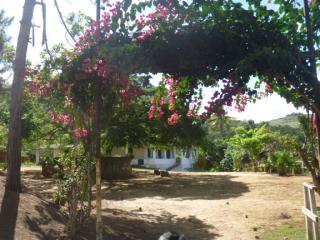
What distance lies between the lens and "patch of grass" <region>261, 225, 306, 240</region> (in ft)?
28.2

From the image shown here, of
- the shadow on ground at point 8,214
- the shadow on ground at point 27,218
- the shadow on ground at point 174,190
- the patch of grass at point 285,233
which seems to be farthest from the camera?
the shadow on ground at point 174,190

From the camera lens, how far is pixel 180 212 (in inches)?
481

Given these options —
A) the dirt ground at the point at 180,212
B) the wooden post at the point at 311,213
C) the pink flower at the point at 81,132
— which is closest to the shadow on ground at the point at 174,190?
the dirt ground at the point at 180,212

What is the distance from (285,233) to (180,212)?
3853 millimetres

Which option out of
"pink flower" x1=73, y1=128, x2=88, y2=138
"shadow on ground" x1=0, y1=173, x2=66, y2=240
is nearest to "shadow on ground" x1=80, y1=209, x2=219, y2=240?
"shadow on ground" x1=0, y1=173, x2=66, y2=240

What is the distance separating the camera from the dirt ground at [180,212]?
27.5 feet

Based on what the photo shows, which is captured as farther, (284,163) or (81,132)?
(284,163)

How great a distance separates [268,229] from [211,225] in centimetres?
142

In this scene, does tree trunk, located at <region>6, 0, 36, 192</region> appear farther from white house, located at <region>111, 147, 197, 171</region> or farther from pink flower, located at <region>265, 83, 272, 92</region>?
white house, located at <region>111, 147, 197, 171</region>

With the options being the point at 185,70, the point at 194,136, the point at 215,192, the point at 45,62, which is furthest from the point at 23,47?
the point at 194,136

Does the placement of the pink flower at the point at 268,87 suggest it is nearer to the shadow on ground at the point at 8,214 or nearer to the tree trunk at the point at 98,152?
the tree trunk at the point at 98,152

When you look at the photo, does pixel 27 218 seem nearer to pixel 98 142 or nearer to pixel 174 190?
pixel 98 142

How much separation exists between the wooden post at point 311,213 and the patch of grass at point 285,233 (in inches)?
55.0

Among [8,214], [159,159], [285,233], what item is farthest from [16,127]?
[159,159]
